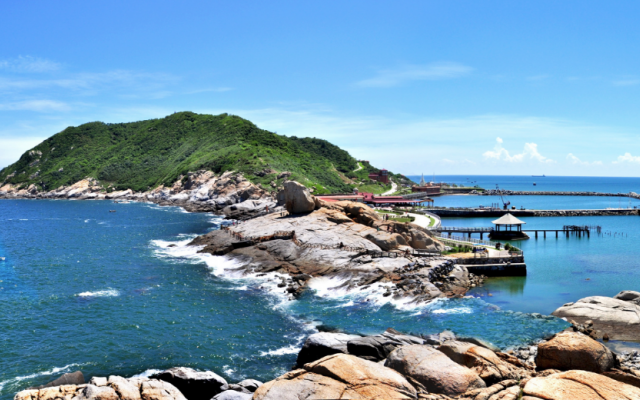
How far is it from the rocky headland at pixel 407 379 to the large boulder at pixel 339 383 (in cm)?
4

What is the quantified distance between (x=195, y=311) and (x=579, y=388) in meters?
32.6

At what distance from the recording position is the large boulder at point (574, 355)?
24219mm

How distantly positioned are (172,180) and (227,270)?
12271 cm

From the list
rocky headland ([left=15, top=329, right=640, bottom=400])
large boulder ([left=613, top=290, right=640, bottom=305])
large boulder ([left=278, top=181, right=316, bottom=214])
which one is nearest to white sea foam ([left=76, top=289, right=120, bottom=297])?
rocky headland ([left=15, top=329, right=640, bottom=400])

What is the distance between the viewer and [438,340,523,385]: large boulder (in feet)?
72.9

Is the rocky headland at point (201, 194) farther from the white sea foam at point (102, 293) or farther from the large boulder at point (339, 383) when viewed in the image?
the large boulder at point (339, 383)

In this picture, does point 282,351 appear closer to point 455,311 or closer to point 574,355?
point 455,311

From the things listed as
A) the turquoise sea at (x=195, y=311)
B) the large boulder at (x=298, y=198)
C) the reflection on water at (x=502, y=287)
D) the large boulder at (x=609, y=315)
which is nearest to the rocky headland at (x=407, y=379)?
the turquoise sea at (x=195, y=311)

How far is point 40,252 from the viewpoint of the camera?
70.4 meters

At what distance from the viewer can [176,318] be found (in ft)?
130

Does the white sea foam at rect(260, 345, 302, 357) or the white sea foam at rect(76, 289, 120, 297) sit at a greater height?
the white sea foam at rect(76, 289, 120, 297)

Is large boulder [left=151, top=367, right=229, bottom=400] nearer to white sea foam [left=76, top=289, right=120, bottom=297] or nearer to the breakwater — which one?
white sea foam [left=76, top=289, right=120, bottom=297]

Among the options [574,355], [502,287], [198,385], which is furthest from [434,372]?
[502,287]

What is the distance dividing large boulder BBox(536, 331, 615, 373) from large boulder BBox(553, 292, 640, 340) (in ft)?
38.4
